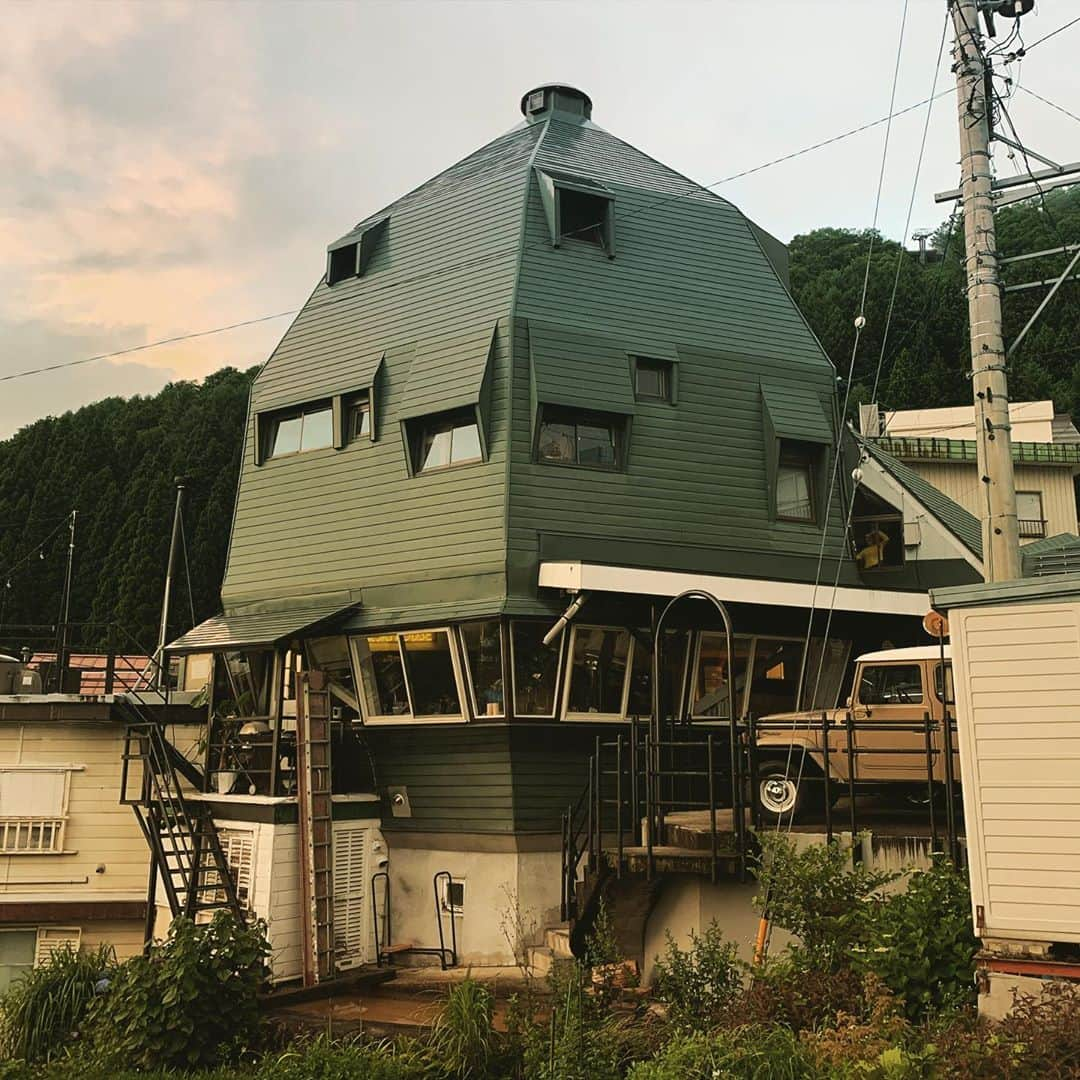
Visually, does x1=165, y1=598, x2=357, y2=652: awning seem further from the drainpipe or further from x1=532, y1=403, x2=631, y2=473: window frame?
x1=532, y1=403, x2=631, y2=473: window frame

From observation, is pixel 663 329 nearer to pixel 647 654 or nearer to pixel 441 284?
pixel 441 284

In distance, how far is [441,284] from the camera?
20.8m

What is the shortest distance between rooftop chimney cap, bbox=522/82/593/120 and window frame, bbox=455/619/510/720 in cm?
1331

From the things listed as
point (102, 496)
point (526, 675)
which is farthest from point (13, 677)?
point (102, 496)

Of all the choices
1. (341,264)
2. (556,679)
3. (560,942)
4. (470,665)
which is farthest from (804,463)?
(341,264)

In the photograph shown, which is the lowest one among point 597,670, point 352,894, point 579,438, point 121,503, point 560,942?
point 560,942

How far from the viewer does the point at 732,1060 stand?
342 inches

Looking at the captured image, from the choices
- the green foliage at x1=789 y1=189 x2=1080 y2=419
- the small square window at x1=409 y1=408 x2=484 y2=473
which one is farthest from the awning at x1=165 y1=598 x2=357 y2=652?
the green foliage at x1=789 y1=189 x2=1080 y2=419

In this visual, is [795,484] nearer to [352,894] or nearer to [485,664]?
[485,664]

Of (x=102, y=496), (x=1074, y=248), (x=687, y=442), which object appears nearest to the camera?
(x=1074, y=248)

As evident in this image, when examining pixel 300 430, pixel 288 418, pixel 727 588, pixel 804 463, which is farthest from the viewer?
pixel 288 418

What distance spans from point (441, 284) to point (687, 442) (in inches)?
215

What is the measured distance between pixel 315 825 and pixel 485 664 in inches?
139

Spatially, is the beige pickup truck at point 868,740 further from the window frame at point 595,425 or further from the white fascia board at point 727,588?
the window frame at point 595,425
